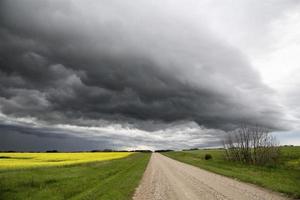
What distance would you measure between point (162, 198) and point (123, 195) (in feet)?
8.55

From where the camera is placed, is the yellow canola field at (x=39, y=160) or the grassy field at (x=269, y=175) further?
the yellow canola field at (x=39, y=160)

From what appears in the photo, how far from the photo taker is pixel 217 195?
1523 centimetres

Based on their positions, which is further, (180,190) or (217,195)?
(180,190)

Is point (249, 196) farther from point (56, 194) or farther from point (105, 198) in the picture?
point (56, 194)

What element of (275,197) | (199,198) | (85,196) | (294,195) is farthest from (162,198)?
(294,195)

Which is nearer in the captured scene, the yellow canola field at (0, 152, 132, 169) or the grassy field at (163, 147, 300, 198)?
the grassy field at (163, 147, 300, 198)

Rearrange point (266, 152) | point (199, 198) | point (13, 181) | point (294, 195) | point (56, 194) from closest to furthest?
1. point (199, 198)
2. point (294, 195)
3. point (56, 194)
4. point (13, 181)
5. point (266, 152)

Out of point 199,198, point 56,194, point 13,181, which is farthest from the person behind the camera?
point 13,181

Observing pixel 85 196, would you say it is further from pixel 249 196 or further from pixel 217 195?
pixel 249 196

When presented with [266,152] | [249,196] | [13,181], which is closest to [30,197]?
[13,181]

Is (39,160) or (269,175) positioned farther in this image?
(39,160)

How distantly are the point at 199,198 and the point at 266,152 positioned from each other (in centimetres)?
4367

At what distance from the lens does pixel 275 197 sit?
15.0 meters

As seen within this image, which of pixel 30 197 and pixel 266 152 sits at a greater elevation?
pixel 266 152
